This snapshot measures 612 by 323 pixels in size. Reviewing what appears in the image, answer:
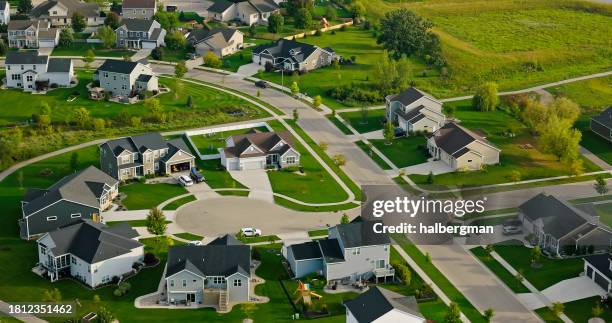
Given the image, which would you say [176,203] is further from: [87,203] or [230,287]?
[230,287]

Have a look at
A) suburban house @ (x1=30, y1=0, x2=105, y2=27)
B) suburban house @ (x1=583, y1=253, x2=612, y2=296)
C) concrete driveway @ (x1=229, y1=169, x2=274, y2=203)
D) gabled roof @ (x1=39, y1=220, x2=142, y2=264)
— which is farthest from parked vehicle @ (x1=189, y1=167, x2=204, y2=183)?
suburban house @ (x1=30, y1=0, x2=105, y2=27)

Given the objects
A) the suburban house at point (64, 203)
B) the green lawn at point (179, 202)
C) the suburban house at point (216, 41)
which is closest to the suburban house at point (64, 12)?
the suburban house at point (216, 41)

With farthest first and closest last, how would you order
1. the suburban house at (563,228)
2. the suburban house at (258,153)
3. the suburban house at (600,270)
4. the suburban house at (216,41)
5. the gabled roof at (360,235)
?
the suburban house at (216,41) < the suburban house at (258,153) < the suburban house at (563,228) < the gabled roof at (360,235) < the suburban house at (600,270)

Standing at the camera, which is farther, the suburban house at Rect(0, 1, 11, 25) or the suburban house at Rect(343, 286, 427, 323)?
the suburban house at Rect(0, 1, 11, 25)

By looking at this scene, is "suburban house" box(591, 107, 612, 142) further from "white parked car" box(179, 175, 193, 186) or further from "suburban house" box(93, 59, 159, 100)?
"suburban house" box(93, 59, 159, 100)

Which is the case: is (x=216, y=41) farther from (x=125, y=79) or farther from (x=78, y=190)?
(x=78, y=190)

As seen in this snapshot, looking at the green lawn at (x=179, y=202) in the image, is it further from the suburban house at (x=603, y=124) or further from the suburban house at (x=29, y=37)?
the suburban house at (x=29, y=37)
